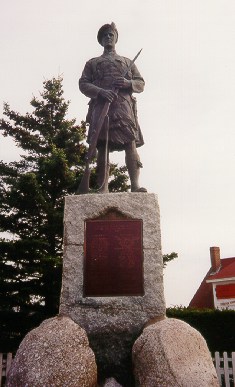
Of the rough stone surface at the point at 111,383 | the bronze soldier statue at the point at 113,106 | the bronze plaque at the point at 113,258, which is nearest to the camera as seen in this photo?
the rough stone surface at the point at 111,383

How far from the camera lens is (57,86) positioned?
15961 millimetres

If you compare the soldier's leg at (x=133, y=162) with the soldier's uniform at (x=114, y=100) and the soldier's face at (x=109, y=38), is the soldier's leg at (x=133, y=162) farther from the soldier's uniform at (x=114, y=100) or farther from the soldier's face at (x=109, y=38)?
the soldier's face at (x=109, y=38)

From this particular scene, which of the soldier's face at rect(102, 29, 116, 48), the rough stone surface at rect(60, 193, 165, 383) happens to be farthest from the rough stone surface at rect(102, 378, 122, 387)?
the soldier's face at rect(102, 29, 116, 48)

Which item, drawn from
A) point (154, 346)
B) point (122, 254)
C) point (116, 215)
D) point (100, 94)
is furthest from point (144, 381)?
point (100, 94)

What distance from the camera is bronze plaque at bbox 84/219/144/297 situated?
4.69 metres

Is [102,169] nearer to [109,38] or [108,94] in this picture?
[108,94]

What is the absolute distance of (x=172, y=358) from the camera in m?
3.68

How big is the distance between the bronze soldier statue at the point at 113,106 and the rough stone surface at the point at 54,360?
2.19 metres

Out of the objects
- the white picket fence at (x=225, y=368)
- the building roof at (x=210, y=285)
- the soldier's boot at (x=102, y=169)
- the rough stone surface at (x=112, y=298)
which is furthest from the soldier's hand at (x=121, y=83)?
the building roof at (x=210, y=285)

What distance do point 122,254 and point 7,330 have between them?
23.3 feet

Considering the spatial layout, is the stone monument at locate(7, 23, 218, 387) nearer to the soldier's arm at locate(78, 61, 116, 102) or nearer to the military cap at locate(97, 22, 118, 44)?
the soldier's arm at locate(78, 61, 116, 102)

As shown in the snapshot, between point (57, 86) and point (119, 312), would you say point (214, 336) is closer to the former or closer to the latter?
point (119, 312)

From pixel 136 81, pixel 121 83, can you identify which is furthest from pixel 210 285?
pixel 121 83

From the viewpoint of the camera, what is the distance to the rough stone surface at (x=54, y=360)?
360cm
